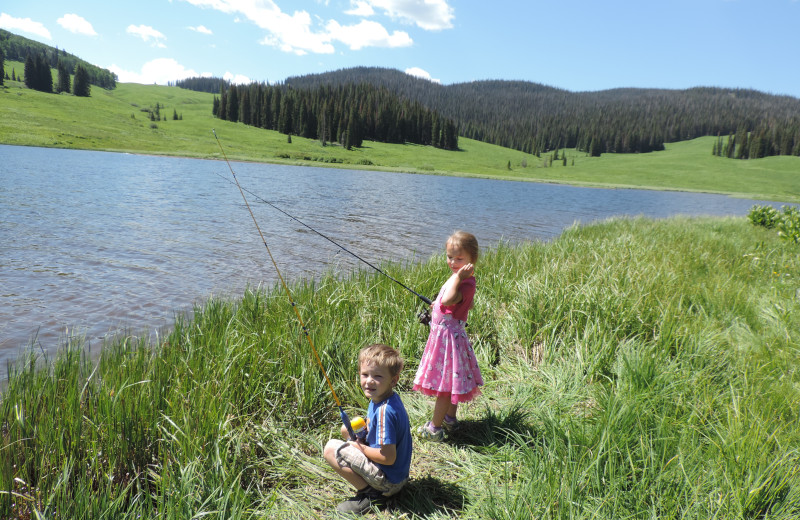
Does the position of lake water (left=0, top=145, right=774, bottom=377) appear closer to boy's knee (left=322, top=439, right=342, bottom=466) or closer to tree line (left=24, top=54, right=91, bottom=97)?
boy's knee (left=322, top=439, right=342, bottom=466)

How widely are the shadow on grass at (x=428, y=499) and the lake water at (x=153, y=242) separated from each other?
376cm

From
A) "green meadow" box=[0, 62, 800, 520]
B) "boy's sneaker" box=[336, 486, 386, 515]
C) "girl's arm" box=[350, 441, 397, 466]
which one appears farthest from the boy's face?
"green meadow" box=[0, 62, 800, 520]

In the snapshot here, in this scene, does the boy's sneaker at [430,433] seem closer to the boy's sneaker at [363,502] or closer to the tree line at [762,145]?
the boy's sneaker at [363,502]

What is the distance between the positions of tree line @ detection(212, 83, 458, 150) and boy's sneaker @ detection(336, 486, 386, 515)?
11151 cm

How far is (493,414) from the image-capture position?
404cm

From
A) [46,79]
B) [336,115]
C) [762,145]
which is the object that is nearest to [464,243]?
[336,115]

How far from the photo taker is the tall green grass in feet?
8.82

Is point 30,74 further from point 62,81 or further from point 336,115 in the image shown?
point 336,115

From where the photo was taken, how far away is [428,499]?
305 centimetres

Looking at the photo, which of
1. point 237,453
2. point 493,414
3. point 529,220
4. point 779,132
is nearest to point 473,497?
point 493,414

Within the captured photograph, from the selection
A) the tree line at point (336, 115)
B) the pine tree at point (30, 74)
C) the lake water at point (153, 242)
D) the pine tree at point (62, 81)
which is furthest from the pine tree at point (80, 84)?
the lake water at point (153, 242)

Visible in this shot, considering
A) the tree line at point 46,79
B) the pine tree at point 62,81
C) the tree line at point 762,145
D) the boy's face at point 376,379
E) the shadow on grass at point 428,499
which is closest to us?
the boy's face at point 376,379

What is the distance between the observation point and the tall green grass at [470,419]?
2.69 metres

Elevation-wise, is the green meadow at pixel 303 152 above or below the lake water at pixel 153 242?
above
